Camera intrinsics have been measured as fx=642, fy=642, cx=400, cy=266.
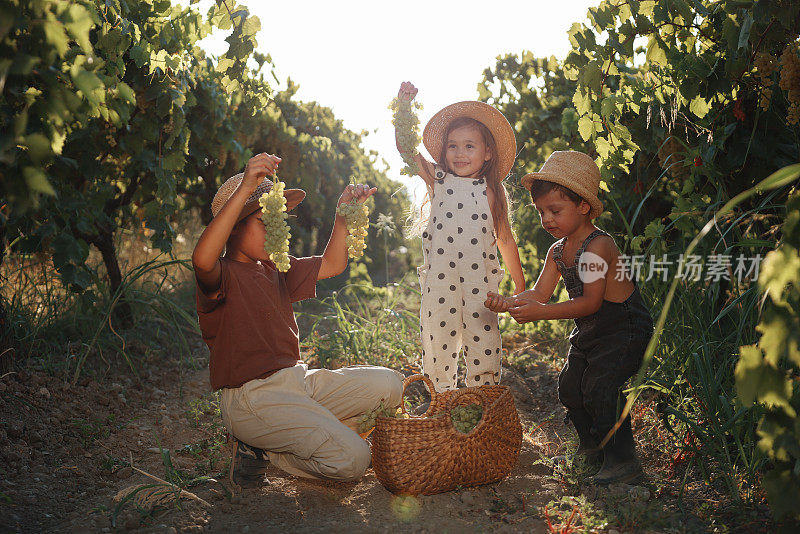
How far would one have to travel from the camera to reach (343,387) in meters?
2.76

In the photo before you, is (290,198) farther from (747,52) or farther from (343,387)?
(747,52)

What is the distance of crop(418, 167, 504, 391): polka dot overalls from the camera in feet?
10.2

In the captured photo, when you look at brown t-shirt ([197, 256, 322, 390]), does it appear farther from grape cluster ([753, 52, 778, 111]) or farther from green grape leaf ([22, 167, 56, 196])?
grape cluster ([753, 52, 778, 111])

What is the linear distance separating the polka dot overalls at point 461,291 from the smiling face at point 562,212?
0.48 m

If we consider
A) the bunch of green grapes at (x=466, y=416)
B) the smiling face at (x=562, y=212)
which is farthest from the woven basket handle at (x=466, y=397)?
the smiling face at (x=562, y=212)

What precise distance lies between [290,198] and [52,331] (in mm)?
1996

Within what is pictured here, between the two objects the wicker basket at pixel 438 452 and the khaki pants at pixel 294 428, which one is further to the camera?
the khaki pants at pixel 294 428

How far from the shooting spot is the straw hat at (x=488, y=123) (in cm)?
324

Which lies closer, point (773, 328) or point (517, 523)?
point (773, 328)

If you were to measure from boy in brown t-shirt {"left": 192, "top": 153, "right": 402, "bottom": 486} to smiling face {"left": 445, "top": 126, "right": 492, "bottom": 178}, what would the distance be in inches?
24.6

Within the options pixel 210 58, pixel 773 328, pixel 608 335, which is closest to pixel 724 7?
pixel 608 335

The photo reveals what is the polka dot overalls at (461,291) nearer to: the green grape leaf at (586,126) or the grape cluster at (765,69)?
the green grape leaf at (586,126)

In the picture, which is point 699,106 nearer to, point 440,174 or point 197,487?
point 440,174

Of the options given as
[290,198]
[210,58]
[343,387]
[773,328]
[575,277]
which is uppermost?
[210,58]
